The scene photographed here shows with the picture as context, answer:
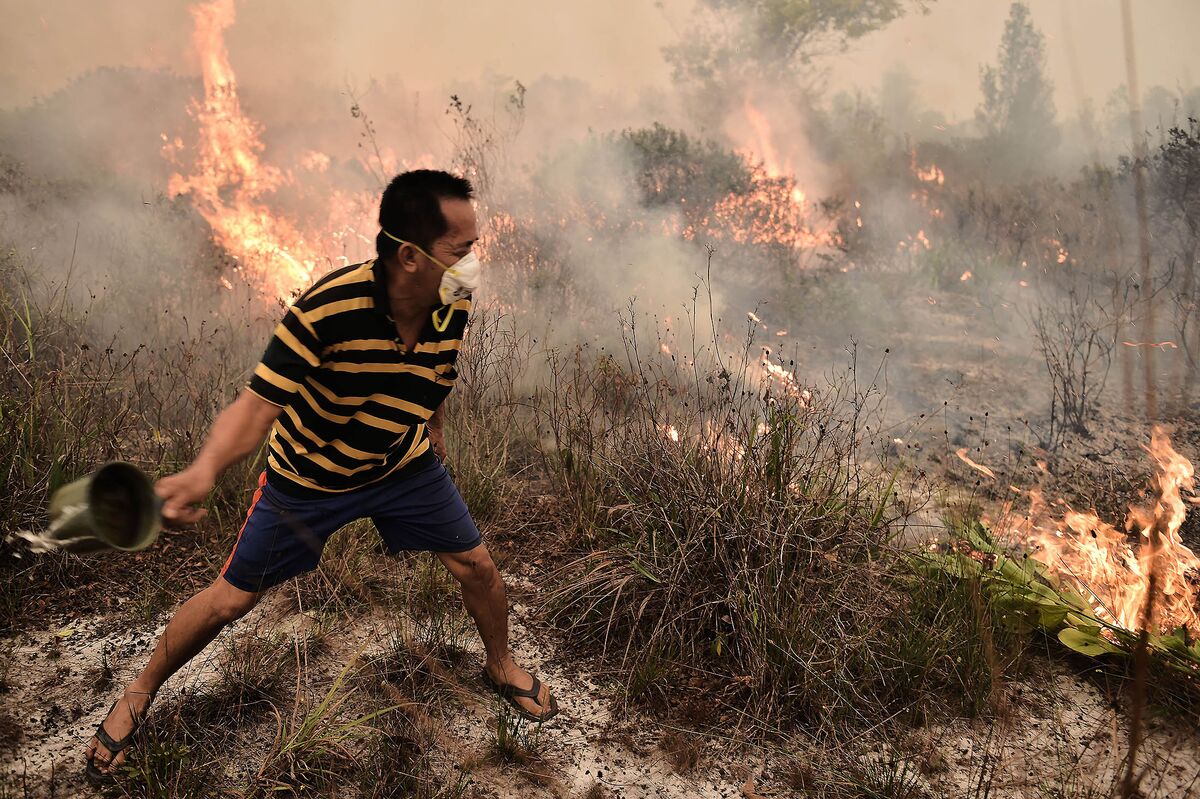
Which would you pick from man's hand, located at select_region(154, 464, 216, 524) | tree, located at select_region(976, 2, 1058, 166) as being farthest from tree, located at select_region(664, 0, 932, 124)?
man's hand, located at select_region(154, 464, 216, 524)

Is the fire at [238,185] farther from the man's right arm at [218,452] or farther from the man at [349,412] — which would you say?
the man's right arm at [218,452]

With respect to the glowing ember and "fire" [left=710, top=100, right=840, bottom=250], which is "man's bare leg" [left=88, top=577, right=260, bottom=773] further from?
"fire" [left=710, top=100, right=840, bottom=250]

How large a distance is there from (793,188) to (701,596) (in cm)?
783

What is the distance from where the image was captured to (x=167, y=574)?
131 inches

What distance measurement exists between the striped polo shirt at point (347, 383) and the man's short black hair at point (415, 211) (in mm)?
106

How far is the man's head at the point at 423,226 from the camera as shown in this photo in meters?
2.12

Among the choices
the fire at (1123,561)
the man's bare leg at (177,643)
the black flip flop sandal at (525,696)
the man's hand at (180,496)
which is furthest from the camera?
the fire at (1123,561)

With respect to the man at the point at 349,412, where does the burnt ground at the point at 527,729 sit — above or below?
below

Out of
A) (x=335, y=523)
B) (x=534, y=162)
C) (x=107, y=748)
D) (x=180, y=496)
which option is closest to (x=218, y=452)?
(x=180, y=496)

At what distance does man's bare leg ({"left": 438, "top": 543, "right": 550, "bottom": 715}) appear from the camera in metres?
2.50

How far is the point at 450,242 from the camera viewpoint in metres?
2.14

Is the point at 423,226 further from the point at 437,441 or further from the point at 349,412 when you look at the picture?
the point at 437,441

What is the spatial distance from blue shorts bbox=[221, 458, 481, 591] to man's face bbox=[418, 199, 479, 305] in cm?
62

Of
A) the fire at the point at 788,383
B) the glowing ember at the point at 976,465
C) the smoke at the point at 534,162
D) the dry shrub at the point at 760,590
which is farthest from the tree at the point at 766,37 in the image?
the dry shrub at the point at 760,590
